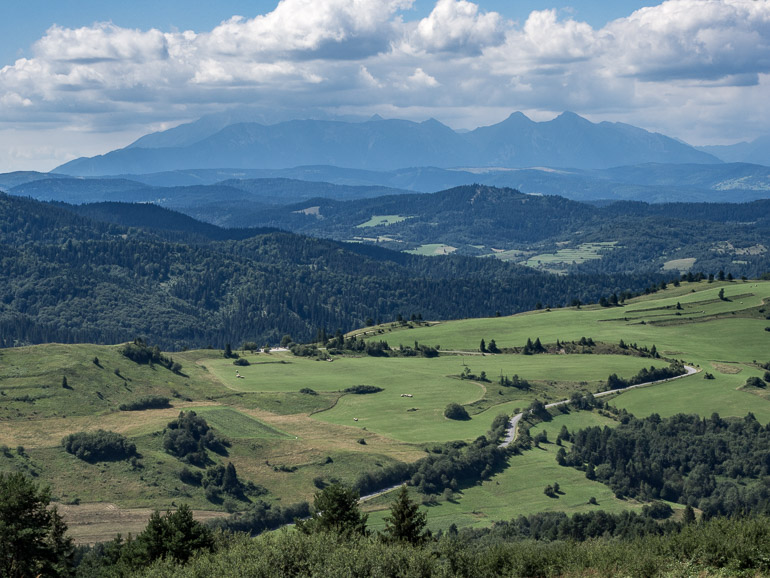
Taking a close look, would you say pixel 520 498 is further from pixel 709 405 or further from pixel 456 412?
pixel 709 405

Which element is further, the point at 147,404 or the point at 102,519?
the point at 147,404

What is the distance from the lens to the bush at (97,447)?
15050cm

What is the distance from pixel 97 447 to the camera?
151250mm

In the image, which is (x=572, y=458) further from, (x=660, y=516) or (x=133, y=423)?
(x=133, y=423)

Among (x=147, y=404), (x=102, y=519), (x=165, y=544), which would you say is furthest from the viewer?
(x=147, y=404)

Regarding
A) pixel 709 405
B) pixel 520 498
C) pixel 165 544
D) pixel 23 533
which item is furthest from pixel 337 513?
pixel 709 405

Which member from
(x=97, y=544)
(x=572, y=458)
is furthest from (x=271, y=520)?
(x=572, y=458)

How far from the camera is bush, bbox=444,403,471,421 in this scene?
190 m

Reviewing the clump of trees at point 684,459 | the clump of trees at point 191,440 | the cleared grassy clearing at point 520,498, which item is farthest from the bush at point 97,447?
the clump of trees at point 684,459

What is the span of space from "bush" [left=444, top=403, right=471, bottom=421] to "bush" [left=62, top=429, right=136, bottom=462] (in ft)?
222

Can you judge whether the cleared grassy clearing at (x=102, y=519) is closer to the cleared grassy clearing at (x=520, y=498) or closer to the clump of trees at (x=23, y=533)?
the cleared grassy clearing at (x=520, y=498)

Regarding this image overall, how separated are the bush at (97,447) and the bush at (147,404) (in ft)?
84.3

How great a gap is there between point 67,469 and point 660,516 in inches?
3731

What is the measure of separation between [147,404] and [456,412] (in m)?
65.1
